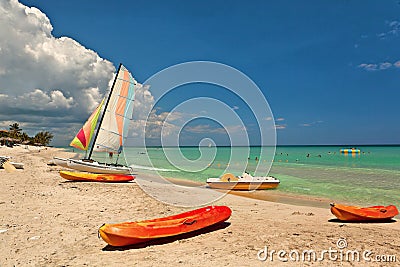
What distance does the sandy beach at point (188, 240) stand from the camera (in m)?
5.11

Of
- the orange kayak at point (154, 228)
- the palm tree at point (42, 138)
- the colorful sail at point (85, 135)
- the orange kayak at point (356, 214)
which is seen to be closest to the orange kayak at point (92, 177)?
the colorful sail at point (85, 135)

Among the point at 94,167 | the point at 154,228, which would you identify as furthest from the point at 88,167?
the point at 154,228

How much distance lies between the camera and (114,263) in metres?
4.96

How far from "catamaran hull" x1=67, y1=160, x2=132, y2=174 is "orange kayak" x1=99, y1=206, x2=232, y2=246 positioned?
1305 cm

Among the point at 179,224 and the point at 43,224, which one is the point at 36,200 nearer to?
the point at 43,224

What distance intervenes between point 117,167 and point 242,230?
14.0 m

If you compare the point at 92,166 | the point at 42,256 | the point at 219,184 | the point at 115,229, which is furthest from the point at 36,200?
the point at 219,184

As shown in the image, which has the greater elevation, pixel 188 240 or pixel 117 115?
pixel 117 115

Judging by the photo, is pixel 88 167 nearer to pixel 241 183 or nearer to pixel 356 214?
pixel 241 183

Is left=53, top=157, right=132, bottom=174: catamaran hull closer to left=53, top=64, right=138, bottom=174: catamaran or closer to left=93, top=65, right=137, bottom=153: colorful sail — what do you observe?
left=53, top=64, right=138, bottom=174: catamaran

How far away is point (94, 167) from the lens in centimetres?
1802

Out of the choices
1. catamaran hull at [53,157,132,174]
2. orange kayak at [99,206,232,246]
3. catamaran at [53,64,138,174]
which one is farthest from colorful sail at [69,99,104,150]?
orange kayak at [99,206,232,246]

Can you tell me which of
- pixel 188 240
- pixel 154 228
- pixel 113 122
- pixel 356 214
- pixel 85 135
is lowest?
pixel 188 240

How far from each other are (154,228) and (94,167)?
45.6ft
